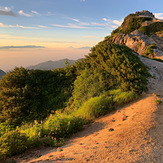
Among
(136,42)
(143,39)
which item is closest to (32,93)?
(136,42)

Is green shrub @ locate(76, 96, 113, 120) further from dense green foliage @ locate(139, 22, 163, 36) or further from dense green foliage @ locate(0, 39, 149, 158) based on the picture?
dense green foliage @ locate(139, 22, 163, 36)

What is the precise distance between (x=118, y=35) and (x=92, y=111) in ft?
106

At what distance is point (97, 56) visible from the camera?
45.2ft

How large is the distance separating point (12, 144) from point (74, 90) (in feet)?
24.9

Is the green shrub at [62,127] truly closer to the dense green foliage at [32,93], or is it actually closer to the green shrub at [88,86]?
the green shrub at [88,86]

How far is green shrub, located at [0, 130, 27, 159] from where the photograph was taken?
4.93 m

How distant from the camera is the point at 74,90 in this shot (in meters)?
12.3

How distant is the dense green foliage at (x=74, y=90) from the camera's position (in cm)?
A: 910

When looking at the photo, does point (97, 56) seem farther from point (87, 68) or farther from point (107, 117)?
point (107, 117)

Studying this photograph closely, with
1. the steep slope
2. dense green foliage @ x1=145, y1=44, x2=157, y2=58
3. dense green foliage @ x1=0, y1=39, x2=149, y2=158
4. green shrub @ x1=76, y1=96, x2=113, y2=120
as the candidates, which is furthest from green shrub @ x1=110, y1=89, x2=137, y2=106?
dense green foliage @ x1=145, y1=44, x2=157, y2=58

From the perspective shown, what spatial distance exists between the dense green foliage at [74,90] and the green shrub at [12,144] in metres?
2.31

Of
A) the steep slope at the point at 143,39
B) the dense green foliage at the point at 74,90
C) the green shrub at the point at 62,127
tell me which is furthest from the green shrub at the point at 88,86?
the steep slope at the point at 143,39

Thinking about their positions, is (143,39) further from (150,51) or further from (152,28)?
(152,28)

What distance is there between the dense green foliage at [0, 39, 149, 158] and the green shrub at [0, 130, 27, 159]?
231 cm
